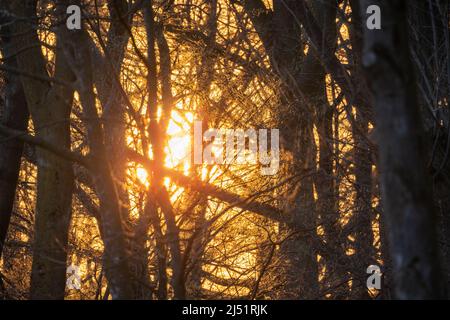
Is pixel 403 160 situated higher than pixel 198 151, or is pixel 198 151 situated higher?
Answer: pixel 198 151

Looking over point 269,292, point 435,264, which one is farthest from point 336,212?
point 435,264

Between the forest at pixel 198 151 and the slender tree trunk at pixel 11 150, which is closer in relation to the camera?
the forest at pixel 198 151

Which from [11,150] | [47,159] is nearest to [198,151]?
[47,159]

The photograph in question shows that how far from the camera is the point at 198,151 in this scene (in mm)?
10102

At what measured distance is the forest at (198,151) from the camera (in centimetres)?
765

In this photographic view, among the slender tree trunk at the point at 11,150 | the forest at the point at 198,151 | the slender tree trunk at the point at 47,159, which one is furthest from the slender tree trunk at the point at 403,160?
the slender tree trunk at the point at 11,150

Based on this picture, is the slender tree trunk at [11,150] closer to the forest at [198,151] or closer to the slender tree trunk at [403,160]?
the forest at [198,151]

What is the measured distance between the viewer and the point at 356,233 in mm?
11312

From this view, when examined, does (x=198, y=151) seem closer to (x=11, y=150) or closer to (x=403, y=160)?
(x=11, y=150)

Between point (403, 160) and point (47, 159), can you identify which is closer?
point (403, 160)

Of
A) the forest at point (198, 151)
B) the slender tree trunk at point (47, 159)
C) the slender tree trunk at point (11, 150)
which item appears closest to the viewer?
the forest at point (198, 151)

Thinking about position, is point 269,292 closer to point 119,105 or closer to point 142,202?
point 142,202

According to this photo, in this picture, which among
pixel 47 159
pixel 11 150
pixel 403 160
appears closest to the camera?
pixel 403 160

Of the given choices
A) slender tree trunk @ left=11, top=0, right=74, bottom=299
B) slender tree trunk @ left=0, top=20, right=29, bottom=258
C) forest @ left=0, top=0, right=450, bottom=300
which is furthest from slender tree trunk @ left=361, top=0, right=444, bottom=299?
slender tree trunk @ left=0, top=20, right=29, bottom=258
